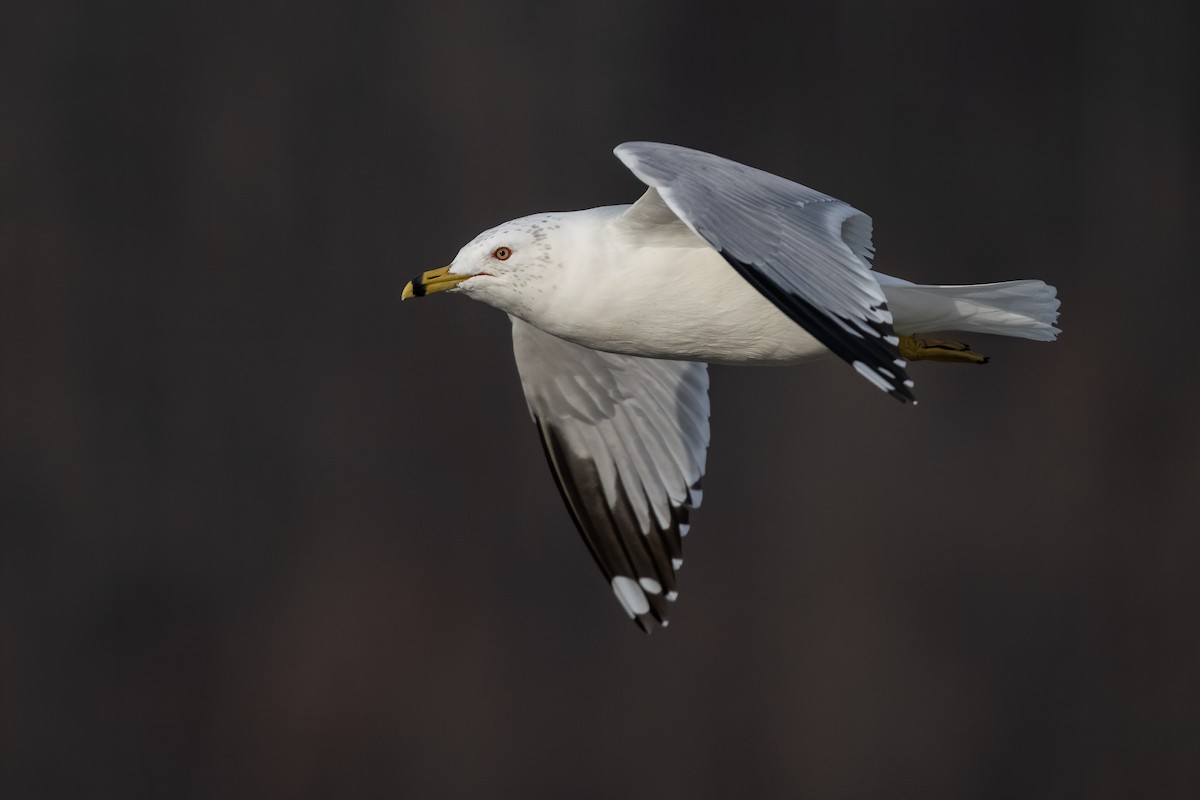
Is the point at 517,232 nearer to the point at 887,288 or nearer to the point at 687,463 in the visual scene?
the point at 887,288

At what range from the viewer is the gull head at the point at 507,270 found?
2.20m

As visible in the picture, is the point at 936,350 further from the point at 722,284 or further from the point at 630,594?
the point at 630,594

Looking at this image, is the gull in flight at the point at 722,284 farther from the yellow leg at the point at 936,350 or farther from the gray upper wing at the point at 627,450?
the gray upper wing at the point at 627,450

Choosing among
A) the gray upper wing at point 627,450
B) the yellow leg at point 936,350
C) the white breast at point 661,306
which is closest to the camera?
the white breast at point 661,306

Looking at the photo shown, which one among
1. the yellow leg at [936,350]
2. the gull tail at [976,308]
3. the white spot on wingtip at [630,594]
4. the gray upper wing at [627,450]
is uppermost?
the gull tail at [976,308]

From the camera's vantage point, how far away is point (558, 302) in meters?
2.19

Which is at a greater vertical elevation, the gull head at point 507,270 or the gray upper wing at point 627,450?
the gull head at point 507,270

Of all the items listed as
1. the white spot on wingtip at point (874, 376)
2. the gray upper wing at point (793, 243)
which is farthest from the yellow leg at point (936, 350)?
the white spot on wingtip at point (874, 376)

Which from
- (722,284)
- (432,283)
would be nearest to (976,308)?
(722,284)

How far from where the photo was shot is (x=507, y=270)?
7.23ft

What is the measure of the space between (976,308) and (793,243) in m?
0.46

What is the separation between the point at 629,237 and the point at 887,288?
1.28 ft

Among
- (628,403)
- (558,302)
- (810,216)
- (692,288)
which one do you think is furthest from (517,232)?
(628,403)

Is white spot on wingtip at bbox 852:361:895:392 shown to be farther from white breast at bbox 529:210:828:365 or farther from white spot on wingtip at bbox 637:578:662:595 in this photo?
white spot on wingtip at bbox 637:578:662:595
